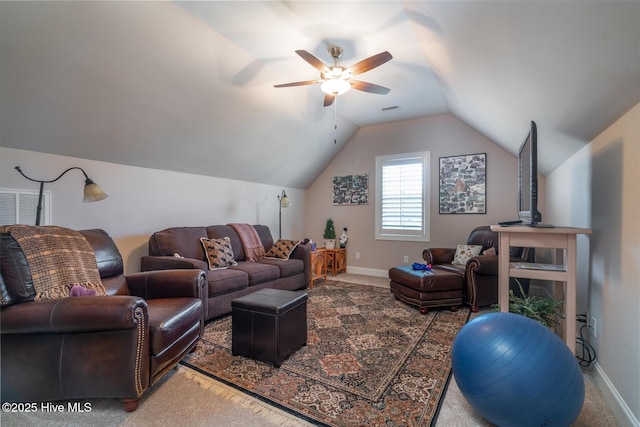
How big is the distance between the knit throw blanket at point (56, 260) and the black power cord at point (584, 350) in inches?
139

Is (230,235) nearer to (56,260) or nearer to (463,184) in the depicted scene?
(56,260)

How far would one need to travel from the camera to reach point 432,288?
127 inches

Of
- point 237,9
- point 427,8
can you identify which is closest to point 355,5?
point 427,8

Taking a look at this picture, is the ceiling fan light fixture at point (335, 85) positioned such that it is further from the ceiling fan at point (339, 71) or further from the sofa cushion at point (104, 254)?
the sofa cushion at point (104, 254)

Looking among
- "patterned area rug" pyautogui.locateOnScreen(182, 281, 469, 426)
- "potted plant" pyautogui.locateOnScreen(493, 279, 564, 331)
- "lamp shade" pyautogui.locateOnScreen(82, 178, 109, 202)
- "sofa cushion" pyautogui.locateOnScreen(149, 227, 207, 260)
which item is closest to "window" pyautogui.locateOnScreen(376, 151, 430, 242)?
"patterned area rug" pyautogui.locateOnScreen(182, 281, 469, 426)

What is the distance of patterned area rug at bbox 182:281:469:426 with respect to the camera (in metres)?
1.64

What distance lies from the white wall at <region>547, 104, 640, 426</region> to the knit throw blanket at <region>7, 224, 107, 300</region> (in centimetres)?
326

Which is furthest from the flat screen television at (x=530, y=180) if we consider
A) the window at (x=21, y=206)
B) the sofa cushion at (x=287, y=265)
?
the window at (x=21, y=206)

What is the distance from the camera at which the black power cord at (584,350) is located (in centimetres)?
200

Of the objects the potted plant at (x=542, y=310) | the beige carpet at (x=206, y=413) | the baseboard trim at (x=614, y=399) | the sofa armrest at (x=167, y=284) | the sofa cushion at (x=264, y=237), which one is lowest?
the beige carpet at (x=206, y=413)

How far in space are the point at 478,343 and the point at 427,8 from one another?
7.14 feet

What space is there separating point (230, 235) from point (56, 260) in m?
2.17

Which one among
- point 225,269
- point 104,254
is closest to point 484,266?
point 225,269

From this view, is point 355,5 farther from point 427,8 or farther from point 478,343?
point 478,343
